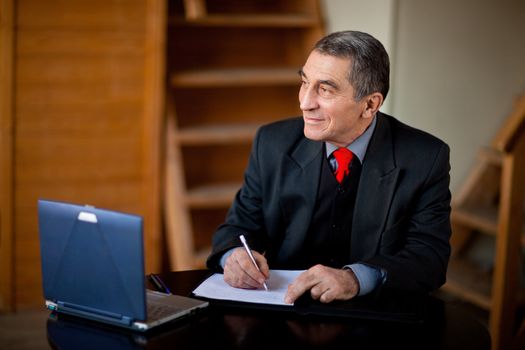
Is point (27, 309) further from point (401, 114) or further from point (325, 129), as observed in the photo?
point (325, 129)

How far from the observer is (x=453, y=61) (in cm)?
388

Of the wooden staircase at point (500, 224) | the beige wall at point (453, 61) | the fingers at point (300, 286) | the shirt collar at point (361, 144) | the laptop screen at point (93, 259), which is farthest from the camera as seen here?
the beige wall at point (453, 61)

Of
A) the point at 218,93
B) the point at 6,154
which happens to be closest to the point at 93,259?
the point at 6,154

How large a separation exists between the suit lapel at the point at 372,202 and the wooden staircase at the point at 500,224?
117 cm

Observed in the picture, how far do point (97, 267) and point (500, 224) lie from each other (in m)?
2.20

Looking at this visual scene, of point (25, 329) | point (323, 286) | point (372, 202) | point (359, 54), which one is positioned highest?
point (359, 54)

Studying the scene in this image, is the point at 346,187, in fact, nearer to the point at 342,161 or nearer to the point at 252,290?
the point at 342,161

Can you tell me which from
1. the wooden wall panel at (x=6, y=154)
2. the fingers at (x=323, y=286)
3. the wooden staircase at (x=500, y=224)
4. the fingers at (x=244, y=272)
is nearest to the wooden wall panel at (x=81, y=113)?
the wooden wall panel at (x=6, y=154)

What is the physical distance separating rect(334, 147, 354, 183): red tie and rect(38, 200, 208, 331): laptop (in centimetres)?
69

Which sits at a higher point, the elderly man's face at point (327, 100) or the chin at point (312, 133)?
the elderly man's face at point (327, 100)

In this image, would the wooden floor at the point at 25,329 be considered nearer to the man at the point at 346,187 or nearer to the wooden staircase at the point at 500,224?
the wooden staircase at the point at 500,224

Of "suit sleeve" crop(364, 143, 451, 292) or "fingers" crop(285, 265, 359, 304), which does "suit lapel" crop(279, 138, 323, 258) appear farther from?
"fingers" crop(285, 265, 359, 304)

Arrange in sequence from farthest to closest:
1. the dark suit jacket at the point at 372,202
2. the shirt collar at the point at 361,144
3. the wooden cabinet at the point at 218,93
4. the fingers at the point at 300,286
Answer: the wooden cabinet at the point at 218,93 → the shirt collar at the point at 361,144 → the dark suit jacket at the point at 372,202 → the fingers at the point at 300,286

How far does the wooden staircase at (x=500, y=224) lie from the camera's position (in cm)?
326
